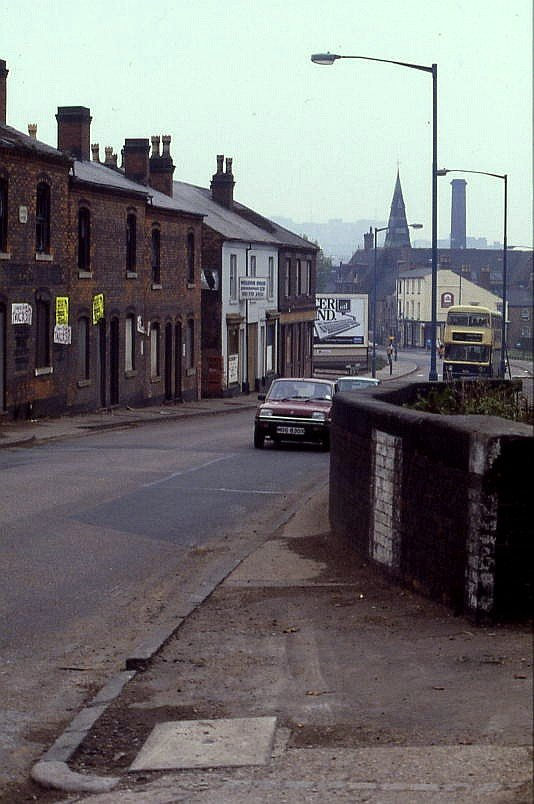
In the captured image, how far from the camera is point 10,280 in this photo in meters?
34.0

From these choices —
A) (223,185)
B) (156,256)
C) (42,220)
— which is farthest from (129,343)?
(223,185)

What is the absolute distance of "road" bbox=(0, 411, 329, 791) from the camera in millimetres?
9406

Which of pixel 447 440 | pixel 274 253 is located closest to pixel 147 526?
pixel 447 440

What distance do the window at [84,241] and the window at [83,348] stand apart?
1.72 m

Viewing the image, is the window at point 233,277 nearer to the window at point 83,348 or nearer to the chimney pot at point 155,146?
the chimney pot at point 155,146

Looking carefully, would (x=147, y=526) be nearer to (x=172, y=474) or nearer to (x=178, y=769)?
(x=172, y=474)

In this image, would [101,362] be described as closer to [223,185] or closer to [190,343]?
[190,343]

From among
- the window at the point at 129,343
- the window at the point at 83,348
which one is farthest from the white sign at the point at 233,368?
the window at the point at 83,348

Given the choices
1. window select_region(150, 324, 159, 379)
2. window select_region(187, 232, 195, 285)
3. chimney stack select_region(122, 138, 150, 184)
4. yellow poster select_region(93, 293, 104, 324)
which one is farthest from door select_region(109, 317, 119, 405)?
chimney stack select_region(122, 138, 150, 184)

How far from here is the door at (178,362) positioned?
51.2m

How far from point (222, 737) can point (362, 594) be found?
3928 millimetres

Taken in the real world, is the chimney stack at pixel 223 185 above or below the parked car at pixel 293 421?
above

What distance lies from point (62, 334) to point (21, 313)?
2.98 metres

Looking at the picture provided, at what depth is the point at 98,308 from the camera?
41031 millimetres
